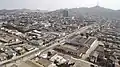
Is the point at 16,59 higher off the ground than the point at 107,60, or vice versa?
the point at 16,59

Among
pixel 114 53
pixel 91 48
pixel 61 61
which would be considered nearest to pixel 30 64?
pixel 61 61

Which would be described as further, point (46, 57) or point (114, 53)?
point (114, 53)

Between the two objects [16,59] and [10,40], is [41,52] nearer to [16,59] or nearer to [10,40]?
[16,59]

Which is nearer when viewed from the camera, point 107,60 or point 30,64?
point 30,64

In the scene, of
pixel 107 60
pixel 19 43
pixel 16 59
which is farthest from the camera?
pixel 19 43

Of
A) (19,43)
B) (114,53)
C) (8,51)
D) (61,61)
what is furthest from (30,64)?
(114,53)

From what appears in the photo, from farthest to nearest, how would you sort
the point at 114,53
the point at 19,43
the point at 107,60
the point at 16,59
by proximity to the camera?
the point at 19,43 → the point at 114,53 → the point at 107,60 → the point at 16,59

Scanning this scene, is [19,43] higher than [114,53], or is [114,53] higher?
[19,43]

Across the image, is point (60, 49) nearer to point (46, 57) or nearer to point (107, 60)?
point (46, 57)

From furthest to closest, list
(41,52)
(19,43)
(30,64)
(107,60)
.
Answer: (19,43) → (41,52) → (107,60) → (30,64)
